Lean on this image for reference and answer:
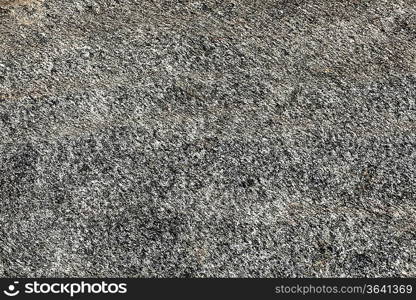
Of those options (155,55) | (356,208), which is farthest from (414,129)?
(155,55)

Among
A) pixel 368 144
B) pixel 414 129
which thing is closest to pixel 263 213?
pixel 368 144

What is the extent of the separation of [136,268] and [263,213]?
0.59 metres

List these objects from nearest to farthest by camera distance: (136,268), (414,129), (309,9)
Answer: (136,268) → (414,129) → (309,9)

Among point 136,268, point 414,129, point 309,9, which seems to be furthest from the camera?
point 309,9

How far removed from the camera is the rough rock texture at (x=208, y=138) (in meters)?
3.03

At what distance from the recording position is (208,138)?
320 cm

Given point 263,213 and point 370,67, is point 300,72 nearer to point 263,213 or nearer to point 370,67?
point 370,67

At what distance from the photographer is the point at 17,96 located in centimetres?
330

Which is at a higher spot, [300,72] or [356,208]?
[300,72]

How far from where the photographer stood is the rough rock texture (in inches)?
119

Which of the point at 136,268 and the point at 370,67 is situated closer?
the point at 136,268

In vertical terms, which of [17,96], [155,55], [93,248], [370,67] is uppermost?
[370,67]

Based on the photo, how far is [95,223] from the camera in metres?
3.07

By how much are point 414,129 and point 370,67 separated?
14.7 inches
